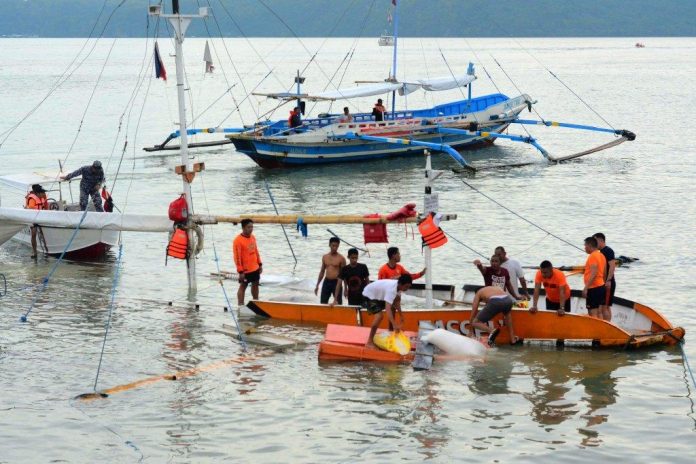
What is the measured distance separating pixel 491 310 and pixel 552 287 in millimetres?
1251

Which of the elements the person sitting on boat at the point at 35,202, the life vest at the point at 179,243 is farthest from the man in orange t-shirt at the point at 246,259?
the person sitting on boat at the point at 35,202

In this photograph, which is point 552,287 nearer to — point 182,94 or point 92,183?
point 182,94

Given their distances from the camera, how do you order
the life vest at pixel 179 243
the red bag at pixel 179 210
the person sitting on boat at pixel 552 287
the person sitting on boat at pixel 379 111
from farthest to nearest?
the person sitting on boat at pixel 379 111
the life vest at pixel 179 243
the red bag at pixel 179 210
the person sitting on boat at pixel 552 287

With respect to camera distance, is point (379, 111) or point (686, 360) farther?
point (379, 111)

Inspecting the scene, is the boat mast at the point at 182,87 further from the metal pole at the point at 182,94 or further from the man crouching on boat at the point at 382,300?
the man crouching on boat at the point at 382,300

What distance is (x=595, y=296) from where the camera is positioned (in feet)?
55.1

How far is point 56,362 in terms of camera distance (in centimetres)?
1642

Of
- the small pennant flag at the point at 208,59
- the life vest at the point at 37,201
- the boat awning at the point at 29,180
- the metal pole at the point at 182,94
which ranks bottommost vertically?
the life vest at the point at 37,201

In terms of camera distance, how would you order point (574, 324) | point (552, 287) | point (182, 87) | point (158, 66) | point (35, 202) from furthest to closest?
point (35, 202)
point (158, 66)
point (182, 87)
point (552, 287)
point (574, 324)

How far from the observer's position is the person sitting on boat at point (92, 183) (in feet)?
78.3

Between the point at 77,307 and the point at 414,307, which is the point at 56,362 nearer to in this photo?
the point at 77,307

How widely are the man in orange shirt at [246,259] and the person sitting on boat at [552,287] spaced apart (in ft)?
17.3

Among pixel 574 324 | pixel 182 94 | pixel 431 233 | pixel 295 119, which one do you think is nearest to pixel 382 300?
pixel 431 233

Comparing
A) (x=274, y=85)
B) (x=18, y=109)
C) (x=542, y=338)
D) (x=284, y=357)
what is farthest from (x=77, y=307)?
(x=274, y=85)
